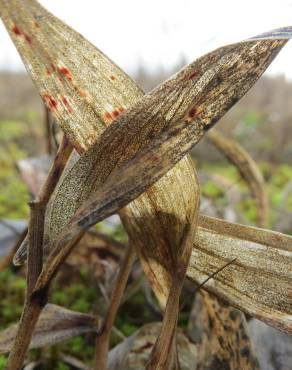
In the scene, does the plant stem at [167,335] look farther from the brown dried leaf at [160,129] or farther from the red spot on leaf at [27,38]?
the red spot on leaf at [27,38]

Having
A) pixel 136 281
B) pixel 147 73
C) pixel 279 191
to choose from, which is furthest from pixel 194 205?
pixel 147 73

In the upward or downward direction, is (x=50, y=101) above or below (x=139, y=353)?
above

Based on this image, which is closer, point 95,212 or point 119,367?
point 95,212

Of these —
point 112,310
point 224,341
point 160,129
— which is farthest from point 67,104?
point 224,341

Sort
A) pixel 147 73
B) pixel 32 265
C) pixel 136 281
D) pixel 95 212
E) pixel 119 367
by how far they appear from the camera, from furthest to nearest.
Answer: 1. pixel 147 73
2. pixel 136 281
3. pixel 119 367
4. pixel 32 265
5. pixel 95 212

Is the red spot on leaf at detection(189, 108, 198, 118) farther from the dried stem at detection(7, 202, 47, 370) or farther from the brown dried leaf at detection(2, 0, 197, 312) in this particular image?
the dried stem at detection(7, 202, 47, 370)

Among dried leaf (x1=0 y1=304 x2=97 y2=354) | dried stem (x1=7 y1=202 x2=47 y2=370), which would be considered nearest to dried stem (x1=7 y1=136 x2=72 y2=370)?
dried stem (x1=7 y1=202 x2=47 y2=370)

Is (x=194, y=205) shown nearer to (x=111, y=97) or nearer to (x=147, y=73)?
(x=111, y=97)

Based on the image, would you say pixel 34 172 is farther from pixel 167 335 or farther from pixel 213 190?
pixel 213 190
